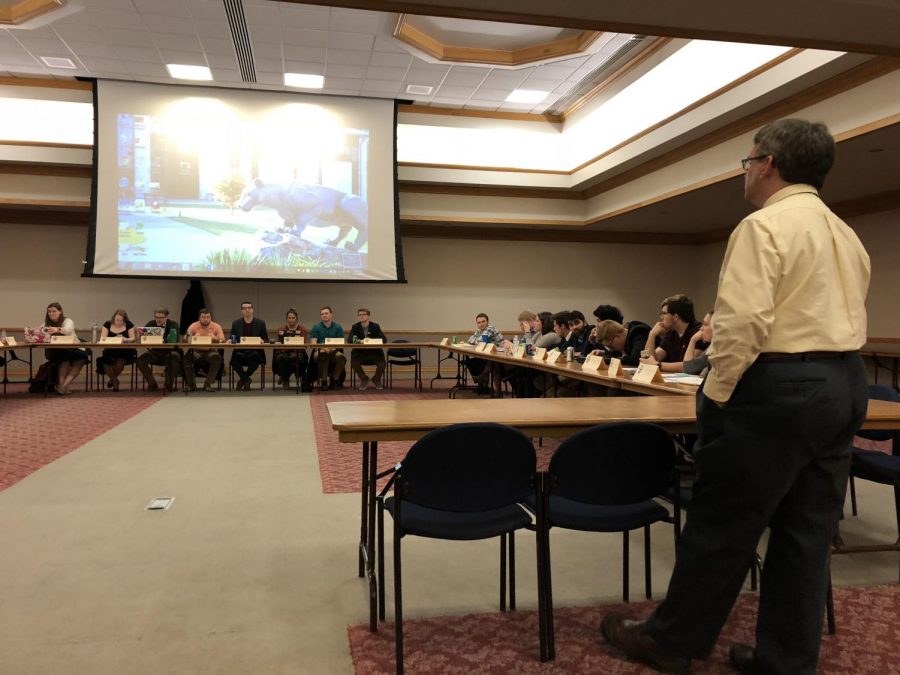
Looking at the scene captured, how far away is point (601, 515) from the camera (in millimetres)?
1953

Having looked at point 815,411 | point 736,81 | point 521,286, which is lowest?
point 815,411

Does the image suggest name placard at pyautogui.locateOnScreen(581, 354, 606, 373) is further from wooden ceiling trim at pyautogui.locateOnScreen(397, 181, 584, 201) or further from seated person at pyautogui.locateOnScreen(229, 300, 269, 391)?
wooden ceiling trim at pyautogui.locateOnScreen(397, 181, 584, 201)

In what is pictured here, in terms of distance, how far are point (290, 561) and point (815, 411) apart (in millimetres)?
1937

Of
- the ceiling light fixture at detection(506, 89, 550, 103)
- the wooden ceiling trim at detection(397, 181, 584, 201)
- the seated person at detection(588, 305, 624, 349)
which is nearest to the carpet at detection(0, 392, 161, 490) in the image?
the seated person at detection(588, 305, 624, 349)

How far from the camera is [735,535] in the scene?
60.5 inches

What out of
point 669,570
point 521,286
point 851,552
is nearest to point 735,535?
point 669,570

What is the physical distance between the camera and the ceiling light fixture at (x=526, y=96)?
8.75m

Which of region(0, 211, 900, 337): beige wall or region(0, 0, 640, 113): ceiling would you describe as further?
region(0, 211, 900, 337): beige wall

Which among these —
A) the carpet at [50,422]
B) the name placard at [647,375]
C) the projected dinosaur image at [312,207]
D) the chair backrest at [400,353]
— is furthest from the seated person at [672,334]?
the projected dinosaur image at [312,207]

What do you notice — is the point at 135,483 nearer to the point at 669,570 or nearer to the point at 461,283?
the point at 669,570

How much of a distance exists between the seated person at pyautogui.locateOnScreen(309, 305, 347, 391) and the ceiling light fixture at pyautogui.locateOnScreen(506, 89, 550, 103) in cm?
391

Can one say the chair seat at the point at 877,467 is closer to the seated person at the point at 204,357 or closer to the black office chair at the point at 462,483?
→ the black office chair at the point at 462,483

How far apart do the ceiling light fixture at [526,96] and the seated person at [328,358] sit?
12.8 feet

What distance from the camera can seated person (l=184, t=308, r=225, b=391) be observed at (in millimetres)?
7930
